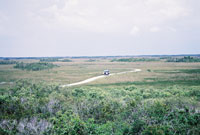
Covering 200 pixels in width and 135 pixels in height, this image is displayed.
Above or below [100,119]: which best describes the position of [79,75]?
below

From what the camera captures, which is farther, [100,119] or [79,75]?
[79,75]

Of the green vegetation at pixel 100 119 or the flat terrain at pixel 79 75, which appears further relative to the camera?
the flat terrain at pixel 79 75

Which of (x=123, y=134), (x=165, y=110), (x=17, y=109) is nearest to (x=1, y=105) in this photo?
(x=17, y=109)

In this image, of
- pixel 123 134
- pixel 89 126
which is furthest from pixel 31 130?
pixel 123 134

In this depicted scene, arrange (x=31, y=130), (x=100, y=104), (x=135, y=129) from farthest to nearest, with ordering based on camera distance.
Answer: (x=100, y=104) < (x=135, y=129) < (x=31, y=130)

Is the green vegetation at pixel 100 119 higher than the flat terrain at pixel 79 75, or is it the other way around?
the green vegetation at pixel 100 119

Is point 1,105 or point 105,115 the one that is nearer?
point 105,115

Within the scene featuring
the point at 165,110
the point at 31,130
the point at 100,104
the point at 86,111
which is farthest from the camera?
the point at 100,104

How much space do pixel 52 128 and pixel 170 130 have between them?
19.3ft

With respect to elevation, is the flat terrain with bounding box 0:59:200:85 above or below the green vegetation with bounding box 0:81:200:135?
below

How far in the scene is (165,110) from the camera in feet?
33.6

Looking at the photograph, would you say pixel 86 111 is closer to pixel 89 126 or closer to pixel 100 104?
pixel 100 104

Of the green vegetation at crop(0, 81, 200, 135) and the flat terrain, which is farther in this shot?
the flat terrain

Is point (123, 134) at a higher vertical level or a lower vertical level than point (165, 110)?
lower
